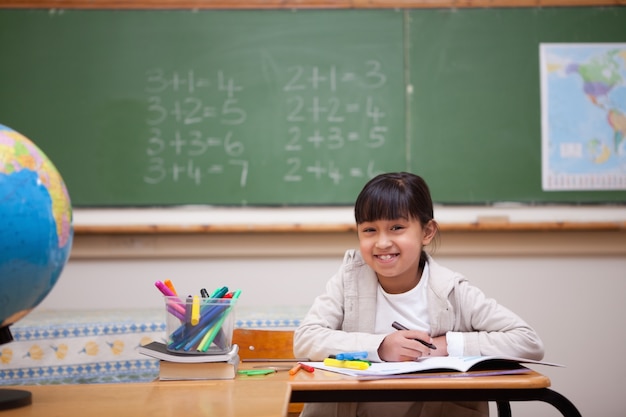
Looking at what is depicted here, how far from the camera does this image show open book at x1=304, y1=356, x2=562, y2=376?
4.49 feet

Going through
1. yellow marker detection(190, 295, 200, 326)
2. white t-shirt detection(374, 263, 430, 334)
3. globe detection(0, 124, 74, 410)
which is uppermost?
globe detection(0, 124, 74, 410)

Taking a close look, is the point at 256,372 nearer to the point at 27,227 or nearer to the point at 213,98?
the point at 27,227

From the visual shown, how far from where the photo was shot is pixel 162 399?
3.88ft

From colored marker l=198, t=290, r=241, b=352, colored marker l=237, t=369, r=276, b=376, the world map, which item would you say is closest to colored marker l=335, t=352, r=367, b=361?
colored marker l=237, t=369, r=276, b=376

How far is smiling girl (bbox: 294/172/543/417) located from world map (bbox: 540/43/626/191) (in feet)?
5.81

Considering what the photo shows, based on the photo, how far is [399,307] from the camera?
1.87 m

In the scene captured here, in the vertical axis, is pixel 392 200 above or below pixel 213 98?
below

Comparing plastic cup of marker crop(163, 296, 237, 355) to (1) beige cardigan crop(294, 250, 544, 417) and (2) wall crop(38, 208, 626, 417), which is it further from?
(2) wall crop(38, 208, 626, 417)

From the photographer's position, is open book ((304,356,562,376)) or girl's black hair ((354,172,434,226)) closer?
open book ((304,356,562,376))

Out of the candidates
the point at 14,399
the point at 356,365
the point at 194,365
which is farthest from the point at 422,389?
the point at 14,399

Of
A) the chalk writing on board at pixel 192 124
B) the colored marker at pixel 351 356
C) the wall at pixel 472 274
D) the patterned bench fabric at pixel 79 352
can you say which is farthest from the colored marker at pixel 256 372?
the chalk writing on board at pixel 192 124

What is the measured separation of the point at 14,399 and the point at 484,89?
2856 millimetres

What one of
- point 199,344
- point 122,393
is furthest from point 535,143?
point 122,393

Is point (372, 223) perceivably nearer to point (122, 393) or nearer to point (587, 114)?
point (122, 393)
